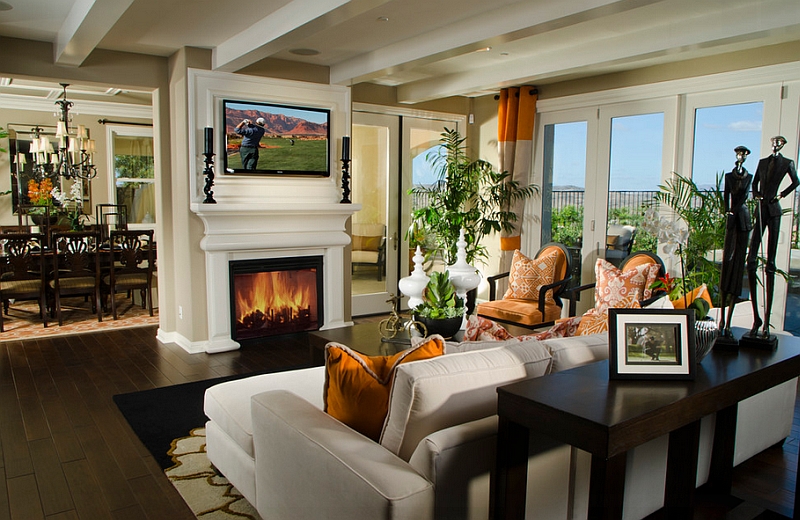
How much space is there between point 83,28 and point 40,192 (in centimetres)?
469

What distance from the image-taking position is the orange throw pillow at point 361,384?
1976 millimetres

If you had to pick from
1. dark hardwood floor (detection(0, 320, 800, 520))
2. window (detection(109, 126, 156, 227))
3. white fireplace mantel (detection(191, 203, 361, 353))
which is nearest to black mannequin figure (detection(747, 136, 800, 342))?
dark hardwood floor (detection(0, 320, 800, 520))

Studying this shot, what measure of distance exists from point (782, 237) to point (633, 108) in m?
1.69

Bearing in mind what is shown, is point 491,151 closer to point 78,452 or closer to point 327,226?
point 327,226

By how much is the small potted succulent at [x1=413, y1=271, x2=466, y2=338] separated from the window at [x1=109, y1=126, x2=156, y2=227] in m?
6.34

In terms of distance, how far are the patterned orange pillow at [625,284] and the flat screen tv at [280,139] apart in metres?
2.66

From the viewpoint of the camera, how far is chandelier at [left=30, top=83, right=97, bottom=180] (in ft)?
21.5

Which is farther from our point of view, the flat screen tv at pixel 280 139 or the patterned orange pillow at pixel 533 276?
the patterned orange pillow at pixel 533 276

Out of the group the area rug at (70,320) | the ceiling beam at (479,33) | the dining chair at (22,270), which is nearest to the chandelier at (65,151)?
the dining chair at (22,270)

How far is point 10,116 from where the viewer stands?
7.75m

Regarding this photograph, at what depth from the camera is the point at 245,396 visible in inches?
107

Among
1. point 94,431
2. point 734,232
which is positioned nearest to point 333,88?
point 94,431

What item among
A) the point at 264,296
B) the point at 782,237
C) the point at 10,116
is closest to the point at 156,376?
the point at 264,296

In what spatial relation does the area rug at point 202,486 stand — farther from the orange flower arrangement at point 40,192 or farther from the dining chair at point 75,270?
the orange flower arrangement at point 40,192
